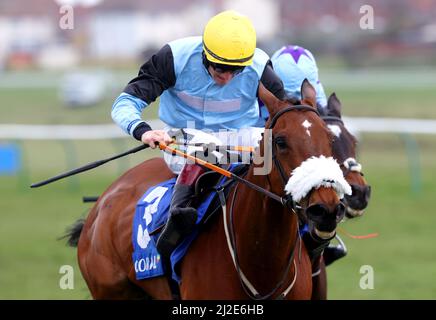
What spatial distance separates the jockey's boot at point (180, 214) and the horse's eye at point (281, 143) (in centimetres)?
74

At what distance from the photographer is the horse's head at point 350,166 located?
5.63 metres

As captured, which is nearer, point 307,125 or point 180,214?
point 307,125

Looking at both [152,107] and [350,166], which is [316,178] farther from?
[152,107]

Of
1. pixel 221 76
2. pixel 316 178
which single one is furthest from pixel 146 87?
pixel 316 178

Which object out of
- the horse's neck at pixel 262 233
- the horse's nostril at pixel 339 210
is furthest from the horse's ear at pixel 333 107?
the horse's nostril at pixel 339 210

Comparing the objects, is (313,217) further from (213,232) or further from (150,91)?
(150,91)

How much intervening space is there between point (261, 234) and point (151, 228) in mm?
901

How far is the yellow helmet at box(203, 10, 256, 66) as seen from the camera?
473 centimetres

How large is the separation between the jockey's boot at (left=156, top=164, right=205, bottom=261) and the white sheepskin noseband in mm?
868

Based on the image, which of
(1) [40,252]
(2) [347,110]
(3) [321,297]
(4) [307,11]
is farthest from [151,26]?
(3) [321,297]

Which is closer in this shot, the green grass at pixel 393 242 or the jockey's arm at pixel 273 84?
the jockey's arm at pixel 273 84

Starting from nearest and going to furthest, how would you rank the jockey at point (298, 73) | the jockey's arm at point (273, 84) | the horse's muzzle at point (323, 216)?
the horse's muzzle at point (323, 216), the jockey's arm at point (273, 84), the jockey at point (298, 73)

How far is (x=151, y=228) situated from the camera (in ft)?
17.2

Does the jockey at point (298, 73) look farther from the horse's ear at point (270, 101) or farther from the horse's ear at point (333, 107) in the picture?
the horse's ear at point (270, 101)
